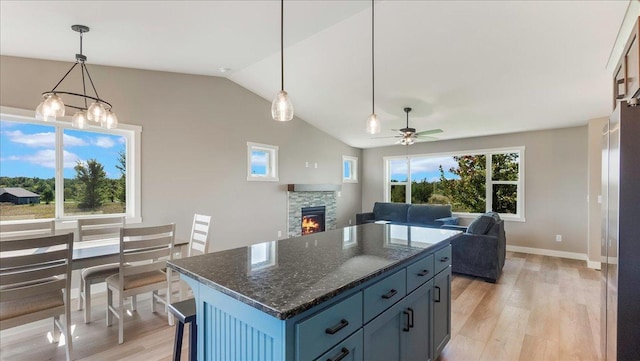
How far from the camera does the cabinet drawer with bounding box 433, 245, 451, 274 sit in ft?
6.61

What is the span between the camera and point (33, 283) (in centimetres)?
206

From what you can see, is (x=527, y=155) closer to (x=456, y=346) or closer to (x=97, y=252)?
(x=456, y=346)

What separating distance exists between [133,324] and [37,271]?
1.13 metres

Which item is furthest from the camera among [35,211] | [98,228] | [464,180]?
[464,180]

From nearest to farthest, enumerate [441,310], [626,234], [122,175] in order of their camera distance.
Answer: [626,234] < [441,310] < [122,175]

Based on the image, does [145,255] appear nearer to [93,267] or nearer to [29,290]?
[93,267]

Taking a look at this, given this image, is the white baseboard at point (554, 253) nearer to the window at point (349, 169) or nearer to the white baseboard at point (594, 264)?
the white baseboard at point (594, 264)

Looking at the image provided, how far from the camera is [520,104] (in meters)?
4.51

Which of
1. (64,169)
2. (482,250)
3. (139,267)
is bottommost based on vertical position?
(482,250)

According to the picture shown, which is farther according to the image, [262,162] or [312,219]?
[312,219]

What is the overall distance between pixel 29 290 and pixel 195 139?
2.88 m

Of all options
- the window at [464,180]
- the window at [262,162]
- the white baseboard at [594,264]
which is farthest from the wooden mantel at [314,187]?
the white baseboard at [594,264]

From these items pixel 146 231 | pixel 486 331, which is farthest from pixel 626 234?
pixel 146 231

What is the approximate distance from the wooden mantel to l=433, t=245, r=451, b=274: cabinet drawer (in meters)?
3.89
